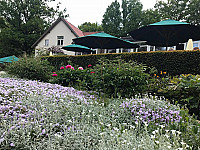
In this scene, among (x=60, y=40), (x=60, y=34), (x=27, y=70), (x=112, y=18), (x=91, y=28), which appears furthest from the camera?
(x=91, y=28)

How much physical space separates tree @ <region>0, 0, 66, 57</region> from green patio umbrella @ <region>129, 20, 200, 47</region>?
22.3m

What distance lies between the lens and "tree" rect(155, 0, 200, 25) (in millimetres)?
27391

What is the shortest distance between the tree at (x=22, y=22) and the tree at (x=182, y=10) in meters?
19.0

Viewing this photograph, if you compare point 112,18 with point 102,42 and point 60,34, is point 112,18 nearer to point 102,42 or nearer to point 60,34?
point 60,34

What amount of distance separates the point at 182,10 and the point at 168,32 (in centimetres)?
2487

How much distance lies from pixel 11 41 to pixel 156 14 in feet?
81.1

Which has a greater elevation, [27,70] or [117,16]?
[117,16]

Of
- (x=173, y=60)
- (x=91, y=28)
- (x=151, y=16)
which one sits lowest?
(x=173, y=60)

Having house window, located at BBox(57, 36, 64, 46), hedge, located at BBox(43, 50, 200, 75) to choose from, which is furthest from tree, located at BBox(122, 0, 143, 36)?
hedge, located at BBox(43, 50, 200, 75)

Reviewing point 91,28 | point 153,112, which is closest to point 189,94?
point 153,112

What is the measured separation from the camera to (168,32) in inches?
304

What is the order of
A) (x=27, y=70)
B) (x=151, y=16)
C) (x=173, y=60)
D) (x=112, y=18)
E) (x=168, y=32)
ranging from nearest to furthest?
(x=27, y=70) < (x=173, y=60) < (x=168, y=32) < (x=151, y=16) < (x=112, y=18)

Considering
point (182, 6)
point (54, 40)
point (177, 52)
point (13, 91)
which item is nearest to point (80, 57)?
point (177, 52)

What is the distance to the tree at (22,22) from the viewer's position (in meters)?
25.9
